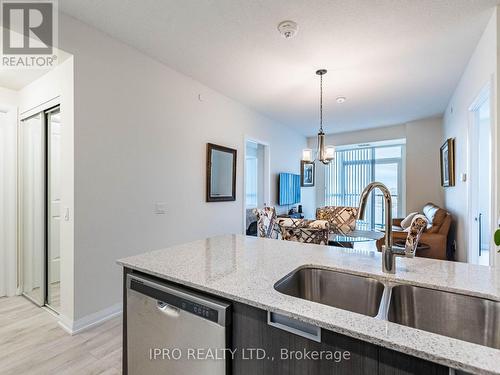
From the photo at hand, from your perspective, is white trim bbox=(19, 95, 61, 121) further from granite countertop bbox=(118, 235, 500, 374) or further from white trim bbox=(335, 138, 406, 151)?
white trim bbox=(335, 138, 406, 151)

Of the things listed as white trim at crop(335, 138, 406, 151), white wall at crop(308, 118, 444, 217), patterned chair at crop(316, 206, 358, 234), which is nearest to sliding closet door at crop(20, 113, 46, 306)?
patterned chair at crop(316, 206, 358, 234)

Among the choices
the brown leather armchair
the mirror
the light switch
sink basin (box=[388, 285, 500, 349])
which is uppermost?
the mirror

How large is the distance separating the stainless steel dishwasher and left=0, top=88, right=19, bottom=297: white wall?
2670 millimetres

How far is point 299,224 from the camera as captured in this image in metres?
2.72

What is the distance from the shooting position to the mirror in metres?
3.61

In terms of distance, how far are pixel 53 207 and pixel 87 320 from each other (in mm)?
1244

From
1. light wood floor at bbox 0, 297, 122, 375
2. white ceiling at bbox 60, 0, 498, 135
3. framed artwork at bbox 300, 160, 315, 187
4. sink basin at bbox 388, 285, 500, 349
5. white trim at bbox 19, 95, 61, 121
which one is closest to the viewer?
sink basin at bbox 388, 285, 500, 349

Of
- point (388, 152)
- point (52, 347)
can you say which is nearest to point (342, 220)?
point (52, 347)

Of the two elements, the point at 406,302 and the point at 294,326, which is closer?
the point at 294,326

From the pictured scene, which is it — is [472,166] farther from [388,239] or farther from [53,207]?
[53,207]

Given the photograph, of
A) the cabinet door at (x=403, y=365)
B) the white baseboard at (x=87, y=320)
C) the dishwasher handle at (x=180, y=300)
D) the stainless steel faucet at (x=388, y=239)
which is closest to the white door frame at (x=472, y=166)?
the stainless steel faucet at (x=388, y=239)

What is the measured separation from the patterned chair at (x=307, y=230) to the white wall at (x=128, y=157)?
1.27 metres

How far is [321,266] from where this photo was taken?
1.27 metres

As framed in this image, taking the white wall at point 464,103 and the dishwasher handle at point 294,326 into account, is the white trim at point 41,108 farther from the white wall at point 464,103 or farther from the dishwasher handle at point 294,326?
the white wall at point 464,103
